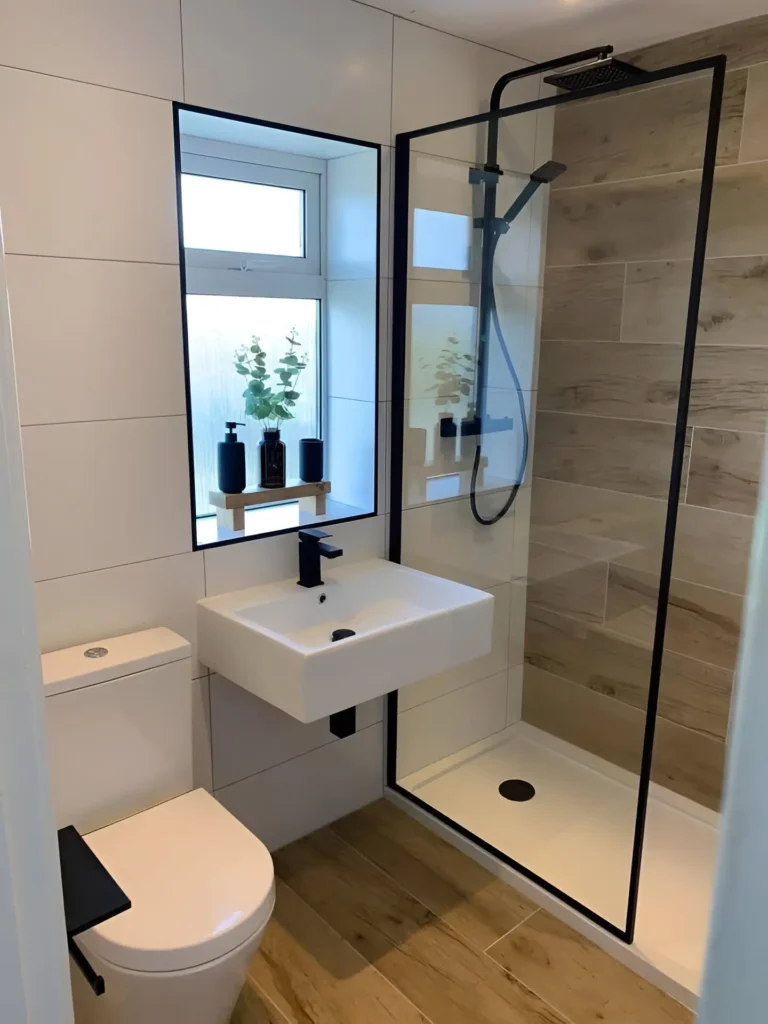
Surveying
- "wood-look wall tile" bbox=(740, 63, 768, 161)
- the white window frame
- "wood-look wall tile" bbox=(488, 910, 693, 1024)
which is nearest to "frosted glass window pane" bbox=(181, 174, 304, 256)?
the white window frame

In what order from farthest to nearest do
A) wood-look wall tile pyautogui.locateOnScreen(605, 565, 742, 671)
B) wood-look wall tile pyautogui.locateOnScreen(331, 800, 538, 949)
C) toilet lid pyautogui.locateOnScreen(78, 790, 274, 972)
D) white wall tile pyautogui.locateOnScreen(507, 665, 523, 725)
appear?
1. white wall tile pyautogui.locateOnScreen(507, 665, 523, 725)
2. wood-look wall tile pyautogui.locateOnScreen(605, 565, 742, 671)
3. wood-look wall tile pyautogui.locateOnScreen(331, 800, 538, 949)
4. toilet lid pyautogui.locateOnScreen(78, 790, 274, 972)

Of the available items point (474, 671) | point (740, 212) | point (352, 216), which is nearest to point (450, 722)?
point (474, 671)

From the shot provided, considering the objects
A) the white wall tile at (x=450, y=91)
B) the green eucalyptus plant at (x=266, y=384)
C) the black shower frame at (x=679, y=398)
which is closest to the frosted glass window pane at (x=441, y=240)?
the black shower frame at (x=679, y=398)

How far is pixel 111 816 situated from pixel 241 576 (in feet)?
2.26

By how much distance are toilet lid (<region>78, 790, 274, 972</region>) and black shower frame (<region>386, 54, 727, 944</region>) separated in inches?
37.4

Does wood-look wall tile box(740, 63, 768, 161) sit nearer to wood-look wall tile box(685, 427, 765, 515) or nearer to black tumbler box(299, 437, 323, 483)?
wood-look wall tile box(685, 427, 765, 515)

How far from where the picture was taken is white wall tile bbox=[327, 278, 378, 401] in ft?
7.91

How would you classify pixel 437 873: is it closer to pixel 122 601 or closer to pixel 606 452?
pixel 122 601

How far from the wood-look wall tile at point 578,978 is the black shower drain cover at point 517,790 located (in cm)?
52

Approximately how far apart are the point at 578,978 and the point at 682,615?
1133 millimetres

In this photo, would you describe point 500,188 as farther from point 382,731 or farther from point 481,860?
point 481,860

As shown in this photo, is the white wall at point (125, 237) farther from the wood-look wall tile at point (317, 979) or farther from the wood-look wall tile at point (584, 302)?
the wood-look wall tile at point (584, 302)

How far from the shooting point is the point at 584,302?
2602 mm

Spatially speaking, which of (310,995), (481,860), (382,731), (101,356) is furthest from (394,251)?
(310,995)
